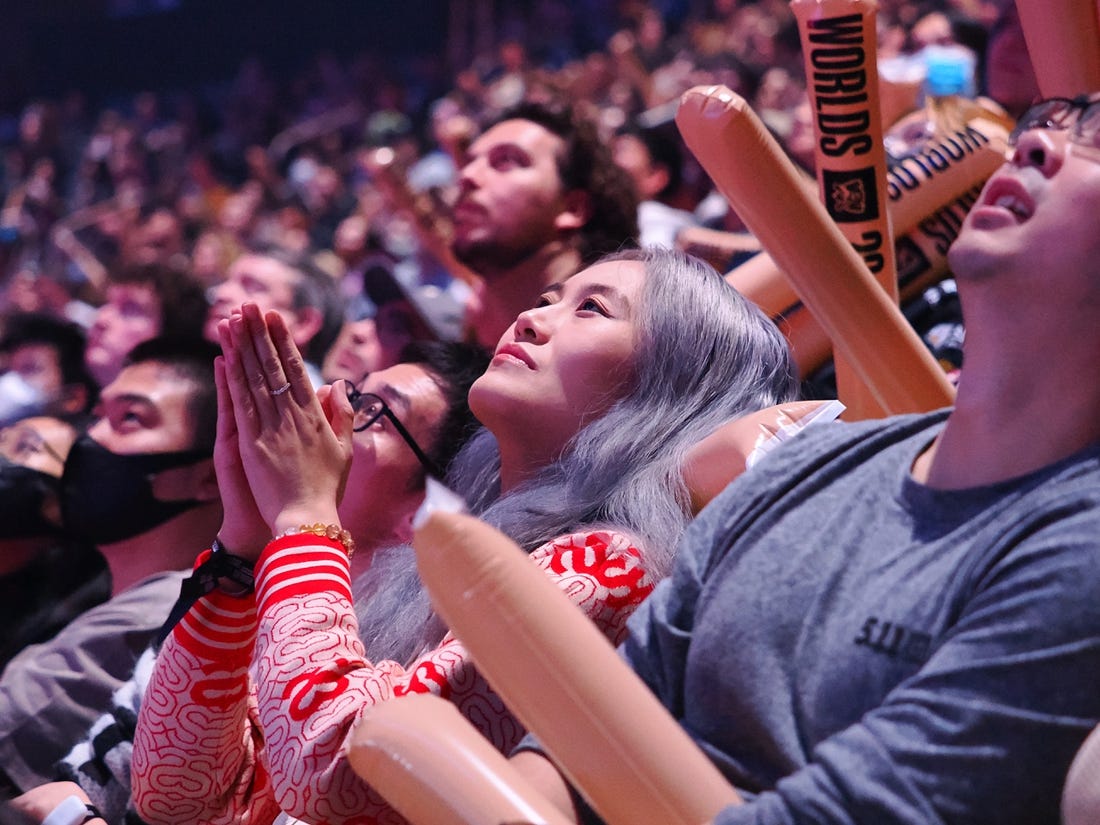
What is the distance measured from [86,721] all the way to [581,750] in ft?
4.38

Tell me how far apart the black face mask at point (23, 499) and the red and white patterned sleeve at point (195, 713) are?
1047 millimetres

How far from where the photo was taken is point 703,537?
3.72 ft

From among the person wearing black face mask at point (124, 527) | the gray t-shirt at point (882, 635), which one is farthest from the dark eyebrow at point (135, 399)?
the gray t-shirt at point (882, 635)

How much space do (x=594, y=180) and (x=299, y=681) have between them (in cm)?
192

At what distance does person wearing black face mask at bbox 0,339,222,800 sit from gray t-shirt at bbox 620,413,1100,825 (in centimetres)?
120

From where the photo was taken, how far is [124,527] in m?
2.24

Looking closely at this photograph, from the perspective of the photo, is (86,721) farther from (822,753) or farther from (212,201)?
(212,201)

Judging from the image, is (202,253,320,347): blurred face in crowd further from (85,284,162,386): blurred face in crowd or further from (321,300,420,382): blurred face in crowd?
(321,300,420,382): blurred face in crowd

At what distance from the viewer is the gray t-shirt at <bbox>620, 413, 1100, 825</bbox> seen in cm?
89

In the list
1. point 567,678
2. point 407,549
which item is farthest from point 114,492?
point 567,678

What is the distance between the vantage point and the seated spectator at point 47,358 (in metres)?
3.33

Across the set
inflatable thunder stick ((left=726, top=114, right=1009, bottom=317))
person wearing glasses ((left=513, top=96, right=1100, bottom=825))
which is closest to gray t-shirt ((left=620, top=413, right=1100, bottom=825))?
person wearing glasses ((left=513, top=96, right=1100, bottom=825))

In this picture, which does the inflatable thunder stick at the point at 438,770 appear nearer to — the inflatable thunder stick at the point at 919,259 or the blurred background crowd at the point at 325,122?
the inflatable thunder stick at the point at 919,259

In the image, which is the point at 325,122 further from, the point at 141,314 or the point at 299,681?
the point at 299,681
